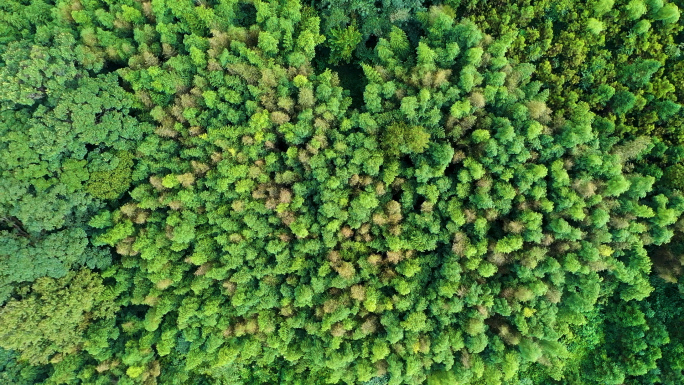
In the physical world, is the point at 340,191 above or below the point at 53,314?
above

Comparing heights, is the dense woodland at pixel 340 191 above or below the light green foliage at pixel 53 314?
above

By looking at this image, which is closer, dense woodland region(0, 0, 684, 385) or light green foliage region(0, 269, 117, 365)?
dense woodland region(0, 0, 684, 385)

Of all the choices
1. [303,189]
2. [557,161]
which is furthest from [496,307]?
[303,189]

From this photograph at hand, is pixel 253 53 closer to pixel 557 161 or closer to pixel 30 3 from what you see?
pixel 30 3

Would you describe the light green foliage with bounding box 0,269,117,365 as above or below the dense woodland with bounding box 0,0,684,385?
below

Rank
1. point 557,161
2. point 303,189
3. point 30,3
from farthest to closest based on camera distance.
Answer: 1. point 30,3
2. point 303,189
3. point 557,161

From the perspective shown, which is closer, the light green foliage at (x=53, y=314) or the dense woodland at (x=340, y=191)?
the dense woodland at (x=340, y=191)

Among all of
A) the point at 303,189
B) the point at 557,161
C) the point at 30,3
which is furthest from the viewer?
the point at 30,3

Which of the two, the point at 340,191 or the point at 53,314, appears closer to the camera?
the point at 53,314
